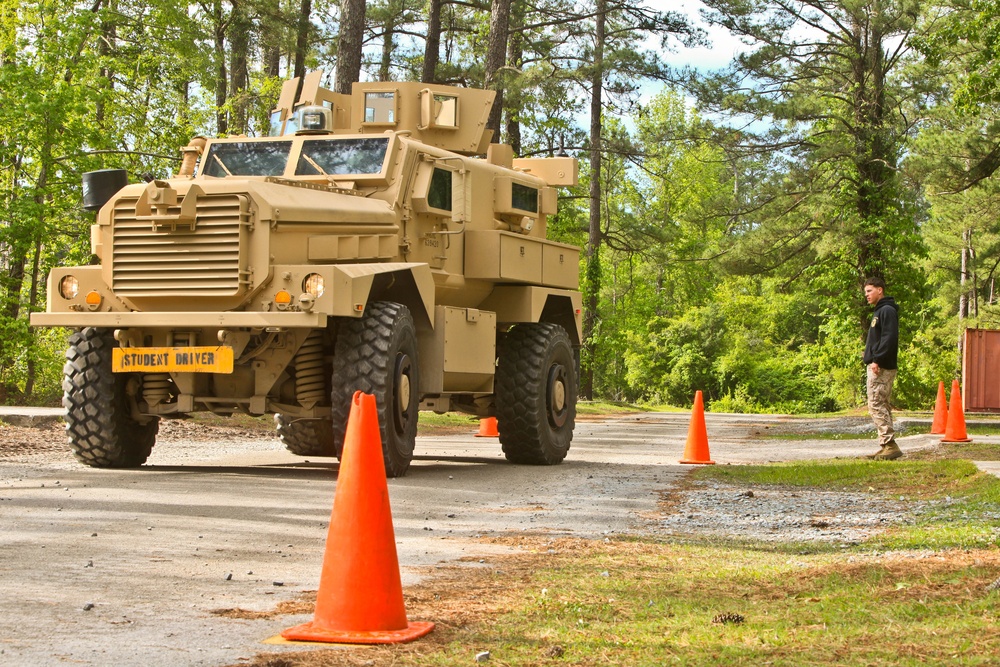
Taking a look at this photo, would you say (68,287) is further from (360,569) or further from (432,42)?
(432,42)

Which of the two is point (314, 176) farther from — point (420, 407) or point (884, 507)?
point (884, 507)

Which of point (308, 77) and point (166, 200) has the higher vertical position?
point (308, 77)

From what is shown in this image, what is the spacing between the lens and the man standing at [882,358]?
49.2ft

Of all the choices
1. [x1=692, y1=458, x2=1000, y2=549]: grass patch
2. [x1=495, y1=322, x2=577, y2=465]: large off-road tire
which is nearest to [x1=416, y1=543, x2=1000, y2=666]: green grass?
[x1=692, y1=458, x2=1000, y2=549]: grass patch

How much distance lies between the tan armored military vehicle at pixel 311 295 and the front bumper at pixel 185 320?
2 centimetres

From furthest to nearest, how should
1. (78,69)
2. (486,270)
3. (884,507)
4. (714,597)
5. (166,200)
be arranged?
(78,69) < (486,270) < (166,200) < (884,507) < (714,597)

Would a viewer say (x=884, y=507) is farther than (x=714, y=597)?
Yes

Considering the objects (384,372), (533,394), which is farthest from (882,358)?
(384,372)

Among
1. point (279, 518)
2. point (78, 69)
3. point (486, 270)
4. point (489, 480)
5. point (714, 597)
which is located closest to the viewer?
point (714, 597)

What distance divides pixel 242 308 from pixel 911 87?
88.6ft

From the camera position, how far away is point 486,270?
1389cm

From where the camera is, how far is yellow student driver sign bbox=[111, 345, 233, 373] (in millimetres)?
11156

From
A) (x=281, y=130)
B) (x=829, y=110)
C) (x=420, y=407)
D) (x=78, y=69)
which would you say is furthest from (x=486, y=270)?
(x=829, y=110)

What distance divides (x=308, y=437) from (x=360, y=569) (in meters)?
10.5
